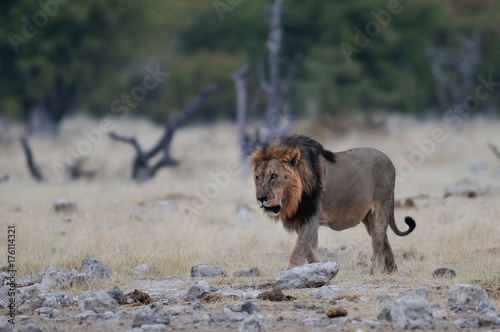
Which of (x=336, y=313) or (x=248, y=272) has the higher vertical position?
(x=248, y=272)

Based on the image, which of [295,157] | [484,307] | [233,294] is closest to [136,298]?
[233,294]

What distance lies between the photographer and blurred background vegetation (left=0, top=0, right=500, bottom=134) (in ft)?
100

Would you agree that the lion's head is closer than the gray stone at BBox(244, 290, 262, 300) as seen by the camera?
No

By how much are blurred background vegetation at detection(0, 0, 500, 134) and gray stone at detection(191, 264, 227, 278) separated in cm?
2118

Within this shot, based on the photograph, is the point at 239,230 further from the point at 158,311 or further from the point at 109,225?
the point at 158,311

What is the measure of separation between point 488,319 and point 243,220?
6122 millimetres

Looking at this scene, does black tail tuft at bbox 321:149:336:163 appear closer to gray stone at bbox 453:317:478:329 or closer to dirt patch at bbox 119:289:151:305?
dirt patch at bbox 119:289:151:305

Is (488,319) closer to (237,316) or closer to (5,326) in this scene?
(237,316)

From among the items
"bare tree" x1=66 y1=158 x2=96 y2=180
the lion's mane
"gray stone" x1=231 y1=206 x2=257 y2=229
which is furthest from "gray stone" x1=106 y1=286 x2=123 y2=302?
"bare tree" x1=66 y1=158 x2=96 y2=180

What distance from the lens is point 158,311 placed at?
606 centimetres

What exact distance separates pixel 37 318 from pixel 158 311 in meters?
0.91

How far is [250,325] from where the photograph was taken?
17.5 feet

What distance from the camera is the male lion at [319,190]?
7.52m

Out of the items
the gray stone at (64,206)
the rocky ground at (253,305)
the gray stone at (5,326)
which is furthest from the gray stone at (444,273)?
the gray stone at (64,206)
